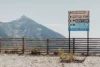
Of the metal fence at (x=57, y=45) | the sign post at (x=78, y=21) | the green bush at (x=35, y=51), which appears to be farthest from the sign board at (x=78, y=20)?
the green bush at (x=35, y=51)

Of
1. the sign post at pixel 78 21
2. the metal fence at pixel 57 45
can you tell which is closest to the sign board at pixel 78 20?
the sign post at pixel 78 21

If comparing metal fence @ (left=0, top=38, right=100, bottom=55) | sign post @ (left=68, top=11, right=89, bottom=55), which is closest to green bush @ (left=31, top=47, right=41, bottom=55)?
metal fence @ (left=0, top=38, right=100, bottom=55)

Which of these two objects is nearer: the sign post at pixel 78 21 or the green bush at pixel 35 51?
the green bush at pixel 35 51

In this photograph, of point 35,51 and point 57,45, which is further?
point 57,45

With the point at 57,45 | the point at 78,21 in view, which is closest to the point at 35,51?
the point at 57,45

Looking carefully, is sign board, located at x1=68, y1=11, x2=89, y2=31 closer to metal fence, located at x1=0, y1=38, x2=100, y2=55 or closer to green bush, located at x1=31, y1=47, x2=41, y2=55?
metal fence, located at x1=0, y1=38, x2=100, y2=55

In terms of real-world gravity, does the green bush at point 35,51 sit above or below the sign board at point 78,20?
below

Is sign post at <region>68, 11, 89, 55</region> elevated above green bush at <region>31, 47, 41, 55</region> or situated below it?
above

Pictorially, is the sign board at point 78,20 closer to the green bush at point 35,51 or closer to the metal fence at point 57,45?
the metal fence at point 57,45

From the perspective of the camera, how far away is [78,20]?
4294 cm

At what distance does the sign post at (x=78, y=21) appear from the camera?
42.7 m

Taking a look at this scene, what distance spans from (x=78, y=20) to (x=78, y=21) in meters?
0.10

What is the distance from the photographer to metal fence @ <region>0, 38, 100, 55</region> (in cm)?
4228

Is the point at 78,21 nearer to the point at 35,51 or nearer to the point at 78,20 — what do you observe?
the point at 78,20
